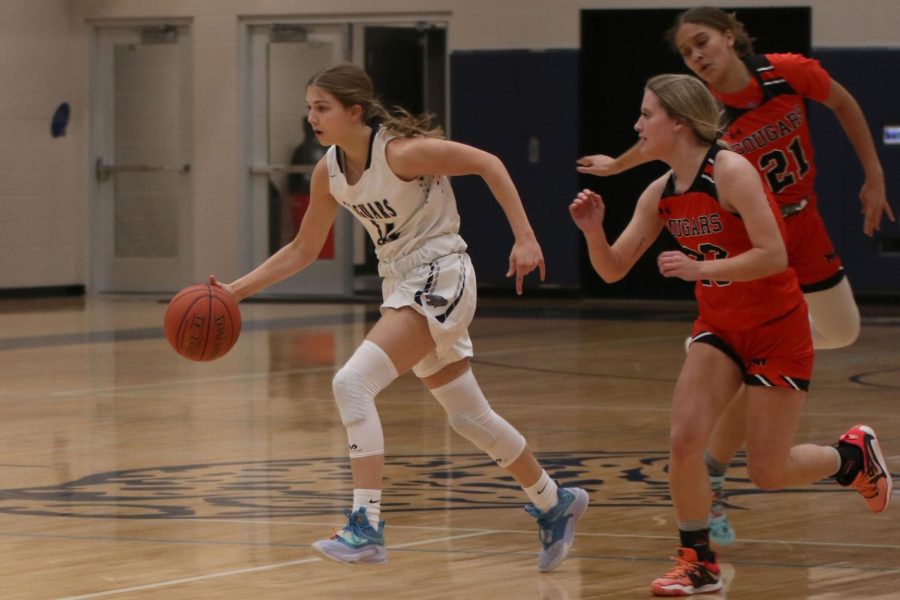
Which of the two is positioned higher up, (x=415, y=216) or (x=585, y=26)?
(x=585, y=26)

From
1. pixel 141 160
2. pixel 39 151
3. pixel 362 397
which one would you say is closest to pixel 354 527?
pixel 362 397

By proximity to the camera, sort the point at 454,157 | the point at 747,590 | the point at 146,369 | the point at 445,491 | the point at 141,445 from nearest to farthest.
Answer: the point at 747,590 < the point at 454,157 < the point at 445,491 < the point at 141,445 < the point at 146,369

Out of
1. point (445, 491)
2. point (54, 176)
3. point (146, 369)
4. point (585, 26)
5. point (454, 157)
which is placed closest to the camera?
point (454, 157)

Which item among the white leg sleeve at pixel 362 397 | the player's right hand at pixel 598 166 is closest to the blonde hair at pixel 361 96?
the player's right hand at pixel 598 166

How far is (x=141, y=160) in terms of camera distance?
18.8 metres

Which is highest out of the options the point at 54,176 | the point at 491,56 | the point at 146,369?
the point at 491,56

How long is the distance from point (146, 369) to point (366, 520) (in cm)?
658

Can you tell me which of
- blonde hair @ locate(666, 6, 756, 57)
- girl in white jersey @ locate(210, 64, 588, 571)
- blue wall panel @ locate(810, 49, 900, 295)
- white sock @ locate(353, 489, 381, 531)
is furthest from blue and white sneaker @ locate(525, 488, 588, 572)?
blue wall panel @ locate(810, 49, 900, 295)

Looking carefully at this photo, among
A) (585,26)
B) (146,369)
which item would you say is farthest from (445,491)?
(585,26)

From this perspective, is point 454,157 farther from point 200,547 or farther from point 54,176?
point 54,176

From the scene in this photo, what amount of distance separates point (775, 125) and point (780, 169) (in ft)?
0.52

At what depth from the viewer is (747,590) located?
183 inches

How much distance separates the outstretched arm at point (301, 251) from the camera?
5.48 meters

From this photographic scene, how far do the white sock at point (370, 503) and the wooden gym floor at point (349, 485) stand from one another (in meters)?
0.17
